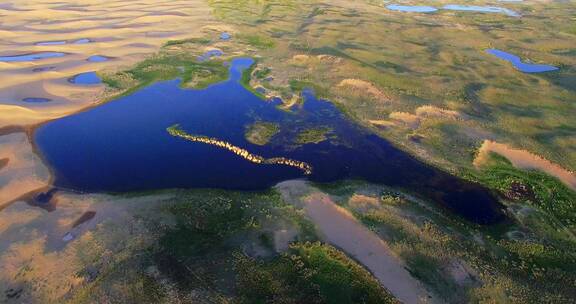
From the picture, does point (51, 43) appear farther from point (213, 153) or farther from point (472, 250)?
point (472, 250)

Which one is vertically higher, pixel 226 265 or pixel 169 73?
pixel 169 73

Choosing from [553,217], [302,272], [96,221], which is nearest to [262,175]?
[302,272]

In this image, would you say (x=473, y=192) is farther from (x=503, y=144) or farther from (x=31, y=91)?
(x=31, y=91)

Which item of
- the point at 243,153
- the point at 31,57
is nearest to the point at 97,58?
the point at 31,57

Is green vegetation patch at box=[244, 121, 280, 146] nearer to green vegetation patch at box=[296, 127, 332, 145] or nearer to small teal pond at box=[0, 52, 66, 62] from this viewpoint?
green vegetation patch at box=[296, 127, 332, 145]

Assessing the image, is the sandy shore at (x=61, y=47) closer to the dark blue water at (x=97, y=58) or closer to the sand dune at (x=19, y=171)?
the sand dune at (x=19, y=171)

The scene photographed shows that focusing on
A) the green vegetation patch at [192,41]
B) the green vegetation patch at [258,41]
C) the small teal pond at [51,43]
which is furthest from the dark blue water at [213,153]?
the small teal pond at [51,43]
